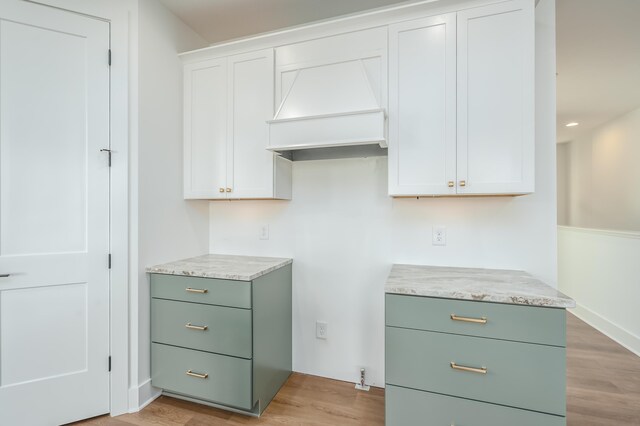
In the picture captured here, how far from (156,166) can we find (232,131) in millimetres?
586

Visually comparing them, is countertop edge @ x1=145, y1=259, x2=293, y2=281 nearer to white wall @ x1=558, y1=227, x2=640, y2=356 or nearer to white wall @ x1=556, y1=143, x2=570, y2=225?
white wall @ x1=558, y1=227, x2=640, y2=356

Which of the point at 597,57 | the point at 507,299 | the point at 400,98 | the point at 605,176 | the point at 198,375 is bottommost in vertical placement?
the point at 198,375

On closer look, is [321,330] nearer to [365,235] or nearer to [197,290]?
[365,235]

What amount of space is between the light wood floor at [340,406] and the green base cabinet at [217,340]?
0.26ft

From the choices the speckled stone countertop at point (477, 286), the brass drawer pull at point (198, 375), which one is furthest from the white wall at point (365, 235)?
the brass drawer pull at point (198, 375)

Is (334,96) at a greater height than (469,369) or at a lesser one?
greater

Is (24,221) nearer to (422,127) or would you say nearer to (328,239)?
(328,239)

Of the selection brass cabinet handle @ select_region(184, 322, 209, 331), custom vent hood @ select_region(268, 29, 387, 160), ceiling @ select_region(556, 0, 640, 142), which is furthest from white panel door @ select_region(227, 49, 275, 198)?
ceiling @ select_region(556, 0, 640, 142)

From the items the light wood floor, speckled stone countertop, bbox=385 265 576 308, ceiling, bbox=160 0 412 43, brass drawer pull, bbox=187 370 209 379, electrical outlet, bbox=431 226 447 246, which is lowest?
the light wood floor

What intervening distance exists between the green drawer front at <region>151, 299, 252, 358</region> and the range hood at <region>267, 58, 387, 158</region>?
43.5 inches

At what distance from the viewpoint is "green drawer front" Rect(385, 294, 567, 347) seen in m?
1.26

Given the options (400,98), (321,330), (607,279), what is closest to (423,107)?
(400,98)

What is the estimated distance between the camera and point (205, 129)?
2.20 metres

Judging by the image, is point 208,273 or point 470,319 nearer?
point 470,319
